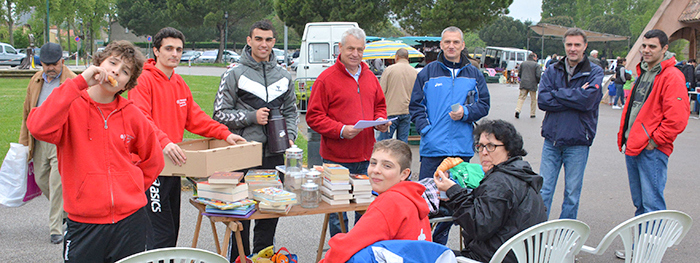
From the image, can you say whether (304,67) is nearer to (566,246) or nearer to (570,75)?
(570,75)

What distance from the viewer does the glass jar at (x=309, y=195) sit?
3492 millimetres

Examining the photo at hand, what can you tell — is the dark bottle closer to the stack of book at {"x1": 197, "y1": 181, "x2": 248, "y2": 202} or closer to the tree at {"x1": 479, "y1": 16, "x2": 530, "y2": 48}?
the stack of book at {"x1": 197, "y1": 181, "x2": 248, "y2": 202}

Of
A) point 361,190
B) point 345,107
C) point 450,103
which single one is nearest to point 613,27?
point 450,103

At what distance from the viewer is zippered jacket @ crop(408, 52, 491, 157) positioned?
4.55 m

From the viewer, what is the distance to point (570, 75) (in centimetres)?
489

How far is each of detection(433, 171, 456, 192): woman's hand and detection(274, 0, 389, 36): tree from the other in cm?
3619

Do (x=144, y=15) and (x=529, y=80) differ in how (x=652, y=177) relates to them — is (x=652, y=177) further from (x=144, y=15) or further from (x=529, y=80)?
(x=144, y=15)

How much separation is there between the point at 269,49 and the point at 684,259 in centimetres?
407

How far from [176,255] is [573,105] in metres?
3.77

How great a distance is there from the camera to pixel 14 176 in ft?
15.0

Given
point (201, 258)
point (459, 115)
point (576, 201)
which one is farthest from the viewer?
point (576, 201)

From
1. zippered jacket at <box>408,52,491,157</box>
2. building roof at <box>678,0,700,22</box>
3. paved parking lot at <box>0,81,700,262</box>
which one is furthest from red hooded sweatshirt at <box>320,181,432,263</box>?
building roof at <box>678,0,700,22</box>

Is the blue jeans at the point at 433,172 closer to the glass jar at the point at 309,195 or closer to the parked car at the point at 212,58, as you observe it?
the glass jar at the point at 309,195

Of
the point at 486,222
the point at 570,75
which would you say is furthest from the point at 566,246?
the point at 570,75
